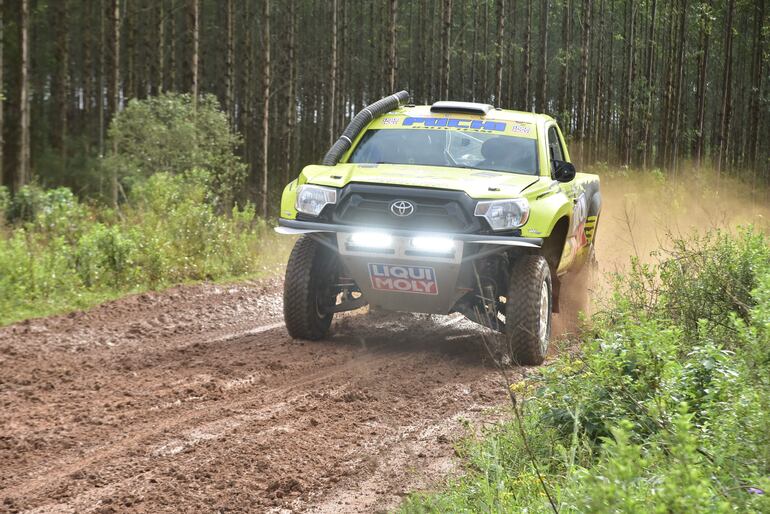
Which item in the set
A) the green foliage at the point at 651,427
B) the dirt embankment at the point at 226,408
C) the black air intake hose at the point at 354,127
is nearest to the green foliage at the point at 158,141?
the dirt embankment at the point at 226,408

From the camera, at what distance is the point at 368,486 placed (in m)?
4.66

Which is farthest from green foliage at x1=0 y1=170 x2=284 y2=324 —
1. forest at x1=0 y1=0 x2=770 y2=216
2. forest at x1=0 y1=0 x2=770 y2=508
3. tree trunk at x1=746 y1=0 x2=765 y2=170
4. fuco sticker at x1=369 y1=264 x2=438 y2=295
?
tree trunk at x1=746 y1=0 x2=765 y2=170

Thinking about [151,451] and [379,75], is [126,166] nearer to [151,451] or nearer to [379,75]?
[151,451]

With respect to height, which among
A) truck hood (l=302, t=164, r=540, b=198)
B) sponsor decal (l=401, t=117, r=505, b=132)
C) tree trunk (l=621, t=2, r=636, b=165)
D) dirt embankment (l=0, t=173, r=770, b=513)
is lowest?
dirt embankment (l=0, t=173, r=770, b=513)

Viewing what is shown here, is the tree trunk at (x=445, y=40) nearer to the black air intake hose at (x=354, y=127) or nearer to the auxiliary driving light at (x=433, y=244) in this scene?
the black air intake hose at (x=354, y=127)

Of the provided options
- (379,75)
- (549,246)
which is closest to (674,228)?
(549,246)

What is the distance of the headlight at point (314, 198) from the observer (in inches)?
296

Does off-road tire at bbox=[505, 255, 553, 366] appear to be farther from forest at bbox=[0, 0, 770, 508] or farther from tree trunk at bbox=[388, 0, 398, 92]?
tree trunk at bbox=[388, 0, 398, 92]

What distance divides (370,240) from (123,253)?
5.09 metres

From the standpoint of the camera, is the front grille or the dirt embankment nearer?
the dirt embankment

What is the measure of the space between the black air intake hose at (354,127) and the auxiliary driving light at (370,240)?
1.41 m

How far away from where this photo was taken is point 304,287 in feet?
25.6

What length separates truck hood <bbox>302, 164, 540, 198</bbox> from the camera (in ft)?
23.9

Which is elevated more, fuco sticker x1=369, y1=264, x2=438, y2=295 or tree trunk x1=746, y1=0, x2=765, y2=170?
tree trunk x1=746, y1=0, x2=765, y2=170
